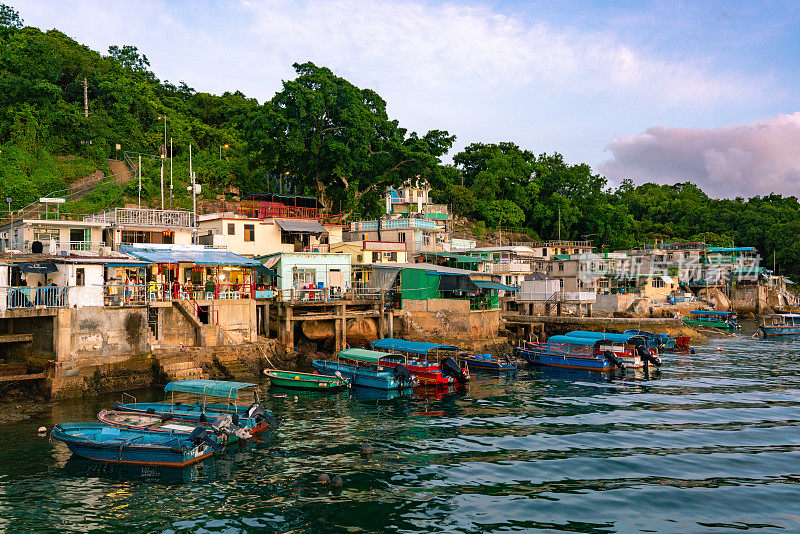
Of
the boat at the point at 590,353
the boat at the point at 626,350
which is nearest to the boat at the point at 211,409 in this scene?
the boat at the point at 590,353

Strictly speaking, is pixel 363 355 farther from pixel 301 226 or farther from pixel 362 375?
pixel 301 226

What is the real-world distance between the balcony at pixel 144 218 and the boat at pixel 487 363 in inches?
1018

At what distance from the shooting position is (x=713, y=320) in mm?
78500

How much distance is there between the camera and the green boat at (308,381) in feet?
122

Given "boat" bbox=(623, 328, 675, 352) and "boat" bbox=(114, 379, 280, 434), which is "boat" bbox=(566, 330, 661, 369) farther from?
"boat" bbox=(114, 379, 280, 434)

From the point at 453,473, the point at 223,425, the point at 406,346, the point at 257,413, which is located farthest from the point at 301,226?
the point at 453,473

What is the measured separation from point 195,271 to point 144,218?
6083 millimetres

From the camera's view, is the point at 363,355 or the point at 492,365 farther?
the point at 492,365

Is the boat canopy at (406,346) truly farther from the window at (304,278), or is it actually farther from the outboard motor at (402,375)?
the window at (304,278)

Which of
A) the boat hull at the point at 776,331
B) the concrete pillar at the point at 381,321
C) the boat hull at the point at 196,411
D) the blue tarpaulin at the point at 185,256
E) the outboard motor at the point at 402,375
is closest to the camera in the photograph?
the boat hull at the point at 196,411

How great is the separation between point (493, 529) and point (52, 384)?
26.5 meters

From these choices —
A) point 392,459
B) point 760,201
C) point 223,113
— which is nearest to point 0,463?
point 392,459

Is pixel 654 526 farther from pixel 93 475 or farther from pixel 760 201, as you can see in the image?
pixel 760 201

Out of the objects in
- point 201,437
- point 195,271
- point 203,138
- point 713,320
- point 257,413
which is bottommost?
point 201,437
